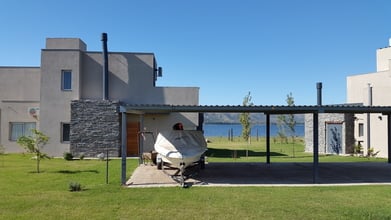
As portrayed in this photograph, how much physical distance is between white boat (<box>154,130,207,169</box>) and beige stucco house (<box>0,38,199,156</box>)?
342 inches

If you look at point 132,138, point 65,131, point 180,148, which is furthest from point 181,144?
point 65,131

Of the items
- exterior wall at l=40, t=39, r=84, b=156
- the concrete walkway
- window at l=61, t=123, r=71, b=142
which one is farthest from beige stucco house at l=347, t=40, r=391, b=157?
window at l=61, t=123, r=71, b=142

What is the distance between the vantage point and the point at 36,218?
777 cm

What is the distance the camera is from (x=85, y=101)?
22.7 metres

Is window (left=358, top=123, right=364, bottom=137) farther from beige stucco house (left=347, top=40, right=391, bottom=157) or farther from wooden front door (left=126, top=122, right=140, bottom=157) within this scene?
wooden front door (left=126, top=122, right=140, bottom=157)

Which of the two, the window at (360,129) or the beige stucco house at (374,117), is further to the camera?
the window at (360,129)

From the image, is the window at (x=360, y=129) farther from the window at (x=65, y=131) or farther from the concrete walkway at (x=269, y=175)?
the window at (x=65, y=131)

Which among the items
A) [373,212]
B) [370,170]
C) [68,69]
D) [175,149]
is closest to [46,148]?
[68,69]

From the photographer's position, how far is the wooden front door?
78.6 ft

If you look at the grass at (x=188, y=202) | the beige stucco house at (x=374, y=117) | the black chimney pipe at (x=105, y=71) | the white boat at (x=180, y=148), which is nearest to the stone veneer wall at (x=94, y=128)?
the black chimney pipe at (x=105, y=71)

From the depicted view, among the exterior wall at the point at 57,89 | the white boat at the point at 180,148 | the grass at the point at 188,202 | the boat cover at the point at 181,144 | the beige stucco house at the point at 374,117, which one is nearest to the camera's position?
the grass at the point at 188,202

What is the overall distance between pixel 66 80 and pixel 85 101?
2.29m

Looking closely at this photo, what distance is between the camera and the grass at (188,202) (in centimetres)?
807

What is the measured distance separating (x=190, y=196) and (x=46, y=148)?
52.2 feet
